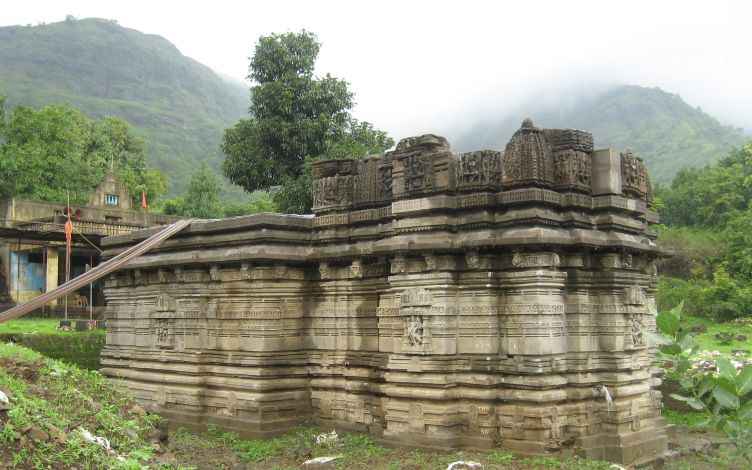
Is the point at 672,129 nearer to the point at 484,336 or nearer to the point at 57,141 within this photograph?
the point at 57,141

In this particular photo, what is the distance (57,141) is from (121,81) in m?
106

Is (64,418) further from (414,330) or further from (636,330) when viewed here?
(636,330)

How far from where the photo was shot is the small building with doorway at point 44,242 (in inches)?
1124

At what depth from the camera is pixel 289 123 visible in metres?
22.2

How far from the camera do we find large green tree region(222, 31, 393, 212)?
72.5 ft

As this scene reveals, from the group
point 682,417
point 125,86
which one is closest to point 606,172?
point 682,417

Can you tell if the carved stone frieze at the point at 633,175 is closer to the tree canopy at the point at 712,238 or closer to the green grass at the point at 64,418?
the green grass at the point at 64,418

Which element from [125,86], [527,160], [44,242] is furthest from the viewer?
[125,86]

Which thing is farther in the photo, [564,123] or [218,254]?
[564,123]

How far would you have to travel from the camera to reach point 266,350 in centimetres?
1115

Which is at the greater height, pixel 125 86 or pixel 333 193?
pixel 125 86

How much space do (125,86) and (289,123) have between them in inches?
4823

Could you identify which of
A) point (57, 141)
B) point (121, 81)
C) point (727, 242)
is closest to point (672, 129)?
point (727, 242)

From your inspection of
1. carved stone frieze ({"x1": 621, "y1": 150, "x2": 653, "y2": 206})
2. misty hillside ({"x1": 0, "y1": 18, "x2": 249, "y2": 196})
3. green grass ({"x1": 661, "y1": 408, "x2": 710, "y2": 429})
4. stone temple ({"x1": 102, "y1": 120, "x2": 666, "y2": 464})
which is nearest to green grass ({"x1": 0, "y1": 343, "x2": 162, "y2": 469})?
stone temple ({"x1": 102, "y1": 120, "x2": 666, "y2": 464})
